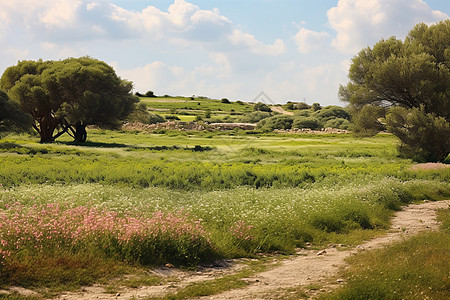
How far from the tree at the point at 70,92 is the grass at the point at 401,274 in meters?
45.8

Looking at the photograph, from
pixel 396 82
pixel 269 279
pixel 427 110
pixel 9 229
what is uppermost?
pixel 396 82

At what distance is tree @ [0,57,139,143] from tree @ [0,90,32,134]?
636 cm

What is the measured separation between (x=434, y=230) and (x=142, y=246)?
34.6ft

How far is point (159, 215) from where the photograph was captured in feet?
41.9

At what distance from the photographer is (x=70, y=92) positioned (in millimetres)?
54281

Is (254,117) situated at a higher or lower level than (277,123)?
higher

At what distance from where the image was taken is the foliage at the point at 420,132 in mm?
37781

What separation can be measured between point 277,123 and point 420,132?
2075 inches

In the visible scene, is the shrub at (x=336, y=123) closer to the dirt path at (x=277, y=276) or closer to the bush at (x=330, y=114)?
the bush at (x=330, y=114)

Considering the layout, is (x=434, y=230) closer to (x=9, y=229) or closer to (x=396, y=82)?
(x=9, y=229)

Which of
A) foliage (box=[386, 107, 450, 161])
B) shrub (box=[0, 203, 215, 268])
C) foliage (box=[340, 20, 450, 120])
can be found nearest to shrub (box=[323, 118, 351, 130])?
foliage (box=[340, 20, 450, 120])

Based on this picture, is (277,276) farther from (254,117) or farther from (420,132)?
(254,117)

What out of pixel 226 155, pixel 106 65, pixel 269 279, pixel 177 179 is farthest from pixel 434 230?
pixel 106 65

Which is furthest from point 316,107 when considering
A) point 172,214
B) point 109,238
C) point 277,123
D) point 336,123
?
point 109,238
